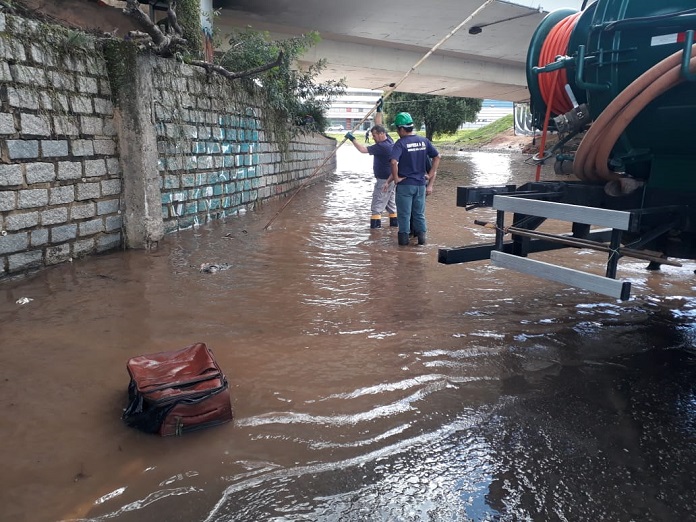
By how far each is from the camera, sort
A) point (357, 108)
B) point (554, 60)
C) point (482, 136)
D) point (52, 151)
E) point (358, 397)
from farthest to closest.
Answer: point (357, 108)
point (482, 136)
point (52, 151)
point (554, 60)
point (358, 397)

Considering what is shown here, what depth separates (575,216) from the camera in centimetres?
326

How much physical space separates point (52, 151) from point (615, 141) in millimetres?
5250

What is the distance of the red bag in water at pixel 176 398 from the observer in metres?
2.72

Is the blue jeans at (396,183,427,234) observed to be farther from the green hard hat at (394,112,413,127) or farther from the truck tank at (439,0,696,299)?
the truck tank at (439,0,696,299)

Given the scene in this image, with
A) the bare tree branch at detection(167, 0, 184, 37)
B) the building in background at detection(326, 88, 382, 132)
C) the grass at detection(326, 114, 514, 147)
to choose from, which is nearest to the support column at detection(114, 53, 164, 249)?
the bare tree branch at detection(167, 0, 184, 37)

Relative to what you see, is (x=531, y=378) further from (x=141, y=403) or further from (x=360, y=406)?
(x=141, y=403)

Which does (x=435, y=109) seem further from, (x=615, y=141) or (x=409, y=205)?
(x=615, y=141)

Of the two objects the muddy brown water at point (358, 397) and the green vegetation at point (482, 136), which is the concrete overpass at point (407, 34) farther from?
the green vegetation at point (482, 136)

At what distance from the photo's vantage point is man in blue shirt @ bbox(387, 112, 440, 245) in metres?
7.18

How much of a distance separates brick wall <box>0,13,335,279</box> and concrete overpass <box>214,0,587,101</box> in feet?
21.0

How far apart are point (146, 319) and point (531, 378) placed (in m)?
3.04

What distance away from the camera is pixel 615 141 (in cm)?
334

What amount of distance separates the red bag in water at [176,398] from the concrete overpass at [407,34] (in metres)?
11.6

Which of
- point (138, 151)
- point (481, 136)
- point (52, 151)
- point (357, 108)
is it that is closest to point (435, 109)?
point (481, 136)
